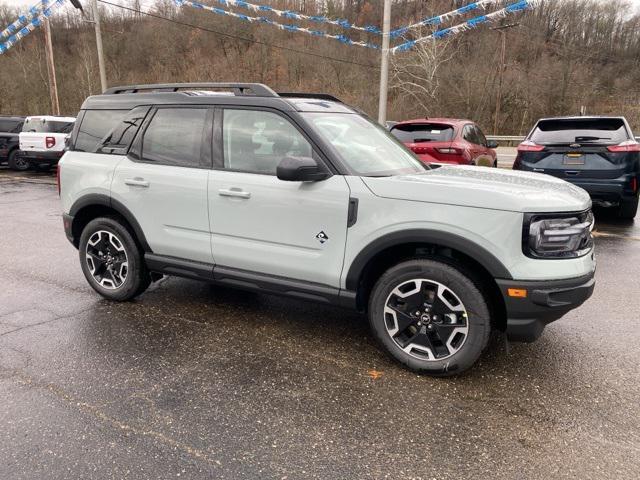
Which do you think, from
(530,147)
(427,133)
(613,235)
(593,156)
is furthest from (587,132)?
(427,133)

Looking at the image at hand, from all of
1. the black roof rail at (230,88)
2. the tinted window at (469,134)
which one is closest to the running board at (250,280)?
the black roof rail at (230,88)

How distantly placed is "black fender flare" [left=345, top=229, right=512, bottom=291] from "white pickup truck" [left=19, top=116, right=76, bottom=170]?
14.6m

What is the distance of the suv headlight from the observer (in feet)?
9.39

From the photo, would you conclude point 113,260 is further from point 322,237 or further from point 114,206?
point 322,237

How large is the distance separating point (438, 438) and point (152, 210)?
9.25 feet

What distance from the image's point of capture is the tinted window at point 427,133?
851cm

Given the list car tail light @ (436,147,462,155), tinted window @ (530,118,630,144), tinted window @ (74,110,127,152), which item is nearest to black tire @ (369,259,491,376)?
tinted window @ (74,110,127,152)

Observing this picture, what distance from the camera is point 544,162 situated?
7.36m

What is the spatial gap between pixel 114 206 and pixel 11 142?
15.4 meters

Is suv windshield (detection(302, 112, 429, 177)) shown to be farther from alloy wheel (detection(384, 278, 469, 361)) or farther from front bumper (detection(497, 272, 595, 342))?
front bumper (detection(497, 272, 595, 342))

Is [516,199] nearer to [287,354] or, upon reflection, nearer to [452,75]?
[287,354]

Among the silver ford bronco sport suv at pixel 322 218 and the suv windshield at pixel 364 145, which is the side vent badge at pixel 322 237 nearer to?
the silver ford bronco sport suv at pixel 322 218

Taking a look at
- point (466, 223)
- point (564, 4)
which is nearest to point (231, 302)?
point (466, 223)

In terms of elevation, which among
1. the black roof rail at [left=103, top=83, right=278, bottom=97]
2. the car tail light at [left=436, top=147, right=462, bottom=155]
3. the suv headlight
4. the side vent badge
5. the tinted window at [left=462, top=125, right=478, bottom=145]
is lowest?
the side vent badge
